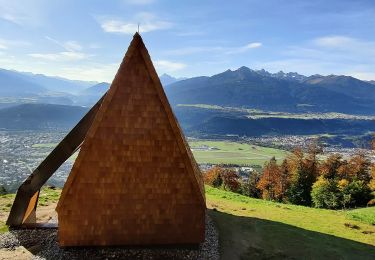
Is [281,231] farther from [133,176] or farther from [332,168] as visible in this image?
[332,168]

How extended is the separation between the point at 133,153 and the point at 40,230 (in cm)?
934

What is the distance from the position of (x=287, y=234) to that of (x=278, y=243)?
7.07ft

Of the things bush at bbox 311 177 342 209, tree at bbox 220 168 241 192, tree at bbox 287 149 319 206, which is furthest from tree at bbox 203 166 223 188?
bush at bbox 311 177 342 209

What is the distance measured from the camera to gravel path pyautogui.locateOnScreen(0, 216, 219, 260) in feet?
64.5

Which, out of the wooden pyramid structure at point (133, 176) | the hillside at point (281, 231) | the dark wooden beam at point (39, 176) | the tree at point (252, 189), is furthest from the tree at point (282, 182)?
the wooden pyramid structure at point (133, 176)

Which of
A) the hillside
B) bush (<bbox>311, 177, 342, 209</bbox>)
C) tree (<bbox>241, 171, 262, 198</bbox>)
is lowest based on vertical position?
tree (<bbox>241, 171, 262, 198</bbox>)

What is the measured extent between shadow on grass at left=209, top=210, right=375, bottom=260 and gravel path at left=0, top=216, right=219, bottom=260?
1231mm

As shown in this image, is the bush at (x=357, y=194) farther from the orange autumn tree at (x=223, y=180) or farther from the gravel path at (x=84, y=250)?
the gravel path at (x=84, y=250)

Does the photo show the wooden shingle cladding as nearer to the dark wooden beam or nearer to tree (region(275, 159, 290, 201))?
the dark wooden beam

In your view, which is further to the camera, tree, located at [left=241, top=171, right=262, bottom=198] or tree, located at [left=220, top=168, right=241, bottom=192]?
tree, located at [left=241, top=171, right=262, bottom=198]

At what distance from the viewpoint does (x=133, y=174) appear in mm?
19953

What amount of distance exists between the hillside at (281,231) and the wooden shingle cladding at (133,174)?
15.2ft

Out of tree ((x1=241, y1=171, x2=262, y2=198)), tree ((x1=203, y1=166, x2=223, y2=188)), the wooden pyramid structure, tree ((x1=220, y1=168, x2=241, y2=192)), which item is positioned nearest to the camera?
the wooden pyramid structure

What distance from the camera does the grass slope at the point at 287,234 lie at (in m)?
22.3
